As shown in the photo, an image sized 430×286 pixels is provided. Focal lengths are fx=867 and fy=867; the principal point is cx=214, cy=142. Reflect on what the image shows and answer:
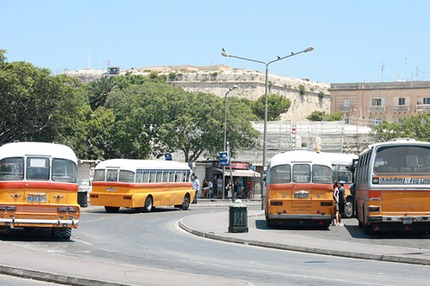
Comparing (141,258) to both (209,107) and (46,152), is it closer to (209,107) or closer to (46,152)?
(46,152)

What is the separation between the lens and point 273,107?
171750mm

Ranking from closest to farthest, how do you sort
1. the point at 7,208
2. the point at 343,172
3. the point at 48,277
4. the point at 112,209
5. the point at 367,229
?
the point at 48,277
the point at 7,208
the point at 367,229
the point at 343,172
the point at 112,209

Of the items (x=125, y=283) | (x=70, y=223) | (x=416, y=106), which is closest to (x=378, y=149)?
(x=70, y=223)

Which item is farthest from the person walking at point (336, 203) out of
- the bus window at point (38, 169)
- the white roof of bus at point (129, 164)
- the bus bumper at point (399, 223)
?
the bus window at point (38, 169)

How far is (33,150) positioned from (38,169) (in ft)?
2.12

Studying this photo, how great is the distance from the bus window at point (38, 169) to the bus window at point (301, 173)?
1090 cm

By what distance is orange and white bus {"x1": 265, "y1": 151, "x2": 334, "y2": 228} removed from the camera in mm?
31938

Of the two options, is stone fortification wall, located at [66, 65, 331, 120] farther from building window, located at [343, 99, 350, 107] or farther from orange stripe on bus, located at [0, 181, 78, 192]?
orange stripe on bus, located at [0, 181, 78, 192]

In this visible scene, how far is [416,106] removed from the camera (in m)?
126

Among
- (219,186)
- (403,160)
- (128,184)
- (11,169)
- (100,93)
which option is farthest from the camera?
(100,93)

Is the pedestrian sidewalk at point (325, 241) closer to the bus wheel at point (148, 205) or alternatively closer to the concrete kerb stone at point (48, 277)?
the bus wheel at point (148, 205)

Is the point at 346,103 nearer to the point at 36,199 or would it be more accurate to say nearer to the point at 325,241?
the point at 325,241

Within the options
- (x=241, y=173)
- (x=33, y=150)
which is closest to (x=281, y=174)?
(x=33, y=150)

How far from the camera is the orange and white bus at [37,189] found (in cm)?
2400
